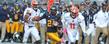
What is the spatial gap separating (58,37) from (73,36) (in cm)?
73

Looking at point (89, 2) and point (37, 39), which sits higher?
point (89, 2)

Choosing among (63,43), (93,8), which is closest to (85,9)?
(93,8)

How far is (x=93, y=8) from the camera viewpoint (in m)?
17.3

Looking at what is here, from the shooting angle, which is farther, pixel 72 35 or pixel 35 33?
pixel 35 33

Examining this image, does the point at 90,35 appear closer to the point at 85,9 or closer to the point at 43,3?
the point at 85,9

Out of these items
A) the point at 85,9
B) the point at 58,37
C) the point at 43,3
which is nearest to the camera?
the point at 58,37

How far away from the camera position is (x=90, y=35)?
55.7 feet

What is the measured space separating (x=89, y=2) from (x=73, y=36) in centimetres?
158

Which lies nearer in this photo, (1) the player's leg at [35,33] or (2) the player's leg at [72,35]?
(2) the player's leg at [72,35]

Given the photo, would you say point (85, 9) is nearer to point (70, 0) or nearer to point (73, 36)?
point (73, 36)

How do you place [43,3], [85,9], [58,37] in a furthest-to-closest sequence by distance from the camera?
[43,3], [85,9], [58,37]

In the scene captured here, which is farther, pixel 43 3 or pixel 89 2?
pixel 43 3

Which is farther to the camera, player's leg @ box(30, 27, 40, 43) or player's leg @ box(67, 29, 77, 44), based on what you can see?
player's leg @ box(30, 27, 40, 43)

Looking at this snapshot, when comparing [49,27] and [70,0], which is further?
[70,0]
